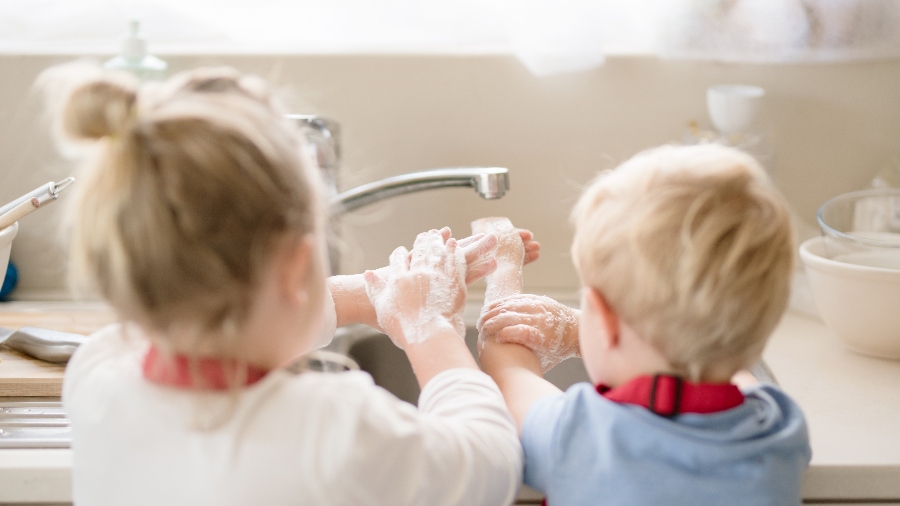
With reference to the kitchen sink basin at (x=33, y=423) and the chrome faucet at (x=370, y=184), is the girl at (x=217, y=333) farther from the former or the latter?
the chrome faucet at (x=370, y=184)

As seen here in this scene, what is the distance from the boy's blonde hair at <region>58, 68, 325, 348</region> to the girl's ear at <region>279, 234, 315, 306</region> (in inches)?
0.4

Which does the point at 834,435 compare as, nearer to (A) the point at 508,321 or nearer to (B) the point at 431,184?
(A) the point at 508,321

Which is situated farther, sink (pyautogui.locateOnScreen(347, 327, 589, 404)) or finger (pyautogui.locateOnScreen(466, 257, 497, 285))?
sink (pyautogui.locateOnScreen(347, 327, 589, 404))

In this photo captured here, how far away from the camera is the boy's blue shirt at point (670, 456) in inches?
26.3

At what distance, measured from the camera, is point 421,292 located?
831 millimetres

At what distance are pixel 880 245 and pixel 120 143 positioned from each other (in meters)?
0.94

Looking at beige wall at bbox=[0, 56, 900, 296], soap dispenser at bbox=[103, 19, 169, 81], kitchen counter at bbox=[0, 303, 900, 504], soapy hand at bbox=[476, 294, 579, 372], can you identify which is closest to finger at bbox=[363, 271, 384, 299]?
soapy hand at bbox=[476, 294, 579, 372]

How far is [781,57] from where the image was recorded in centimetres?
135

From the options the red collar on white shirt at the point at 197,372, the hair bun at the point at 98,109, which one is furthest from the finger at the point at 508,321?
the hair bun at the point at 98,109

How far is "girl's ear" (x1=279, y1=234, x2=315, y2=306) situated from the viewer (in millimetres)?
603

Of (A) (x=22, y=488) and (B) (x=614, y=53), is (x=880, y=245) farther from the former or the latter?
(A) (x=22, y=488)

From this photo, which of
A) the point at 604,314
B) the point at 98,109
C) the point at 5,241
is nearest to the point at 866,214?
the point at 604,314

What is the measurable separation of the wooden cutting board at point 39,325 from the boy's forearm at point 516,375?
39 centimetres

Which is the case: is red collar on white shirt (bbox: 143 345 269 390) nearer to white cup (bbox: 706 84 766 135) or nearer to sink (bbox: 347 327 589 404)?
sink (bbox: 347 327 589 404)
